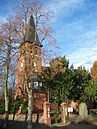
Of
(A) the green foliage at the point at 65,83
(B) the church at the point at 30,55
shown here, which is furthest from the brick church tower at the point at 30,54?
(A) the green foliage at the point at 65,83

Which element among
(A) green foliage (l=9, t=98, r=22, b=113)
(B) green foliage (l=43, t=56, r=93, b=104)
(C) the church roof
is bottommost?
(A) green foliage (l=9, t=98, r=22, b=113)

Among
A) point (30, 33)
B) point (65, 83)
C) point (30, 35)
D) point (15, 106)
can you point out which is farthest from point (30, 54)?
point (65, 83)

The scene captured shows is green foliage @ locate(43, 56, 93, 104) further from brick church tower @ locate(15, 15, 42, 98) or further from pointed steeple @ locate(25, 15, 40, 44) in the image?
pointed steeple @ locate(25, 15, 40, 44)

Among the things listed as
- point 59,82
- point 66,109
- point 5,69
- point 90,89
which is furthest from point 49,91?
point 5,69

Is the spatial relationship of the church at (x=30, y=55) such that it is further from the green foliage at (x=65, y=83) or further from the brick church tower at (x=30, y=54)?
the green foliage at (x=65, y=83)

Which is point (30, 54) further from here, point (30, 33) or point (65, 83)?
point (65, 83)

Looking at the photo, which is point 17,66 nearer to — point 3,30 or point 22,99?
point 3,30

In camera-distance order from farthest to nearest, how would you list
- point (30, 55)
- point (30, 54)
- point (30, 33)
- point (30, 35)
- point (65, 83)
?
point (65, 83) < point (30, 33) < point (30, 35) < point (30, 54) < point (30, 55)

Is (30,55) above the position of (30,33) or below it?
below

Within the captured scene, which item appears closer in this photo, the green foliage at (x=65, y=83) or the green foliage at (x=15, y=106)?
the green foliage at (x=15, y=106)

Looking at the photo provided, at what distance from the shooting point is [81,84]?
47.8 meters

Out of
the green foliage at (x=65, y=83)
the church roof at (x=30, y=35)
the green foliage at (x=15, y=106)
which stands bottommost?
the green foliage at (x=15, y=106)

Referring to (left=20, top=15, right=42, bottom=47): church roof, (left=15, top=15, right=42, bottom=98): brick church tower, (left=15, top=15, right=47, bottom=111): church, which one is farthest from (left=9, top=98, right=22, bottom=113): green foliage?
(left=20, top=15, right=42, bottom=47): church roof

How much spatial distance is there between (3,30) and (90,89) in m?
23.3
